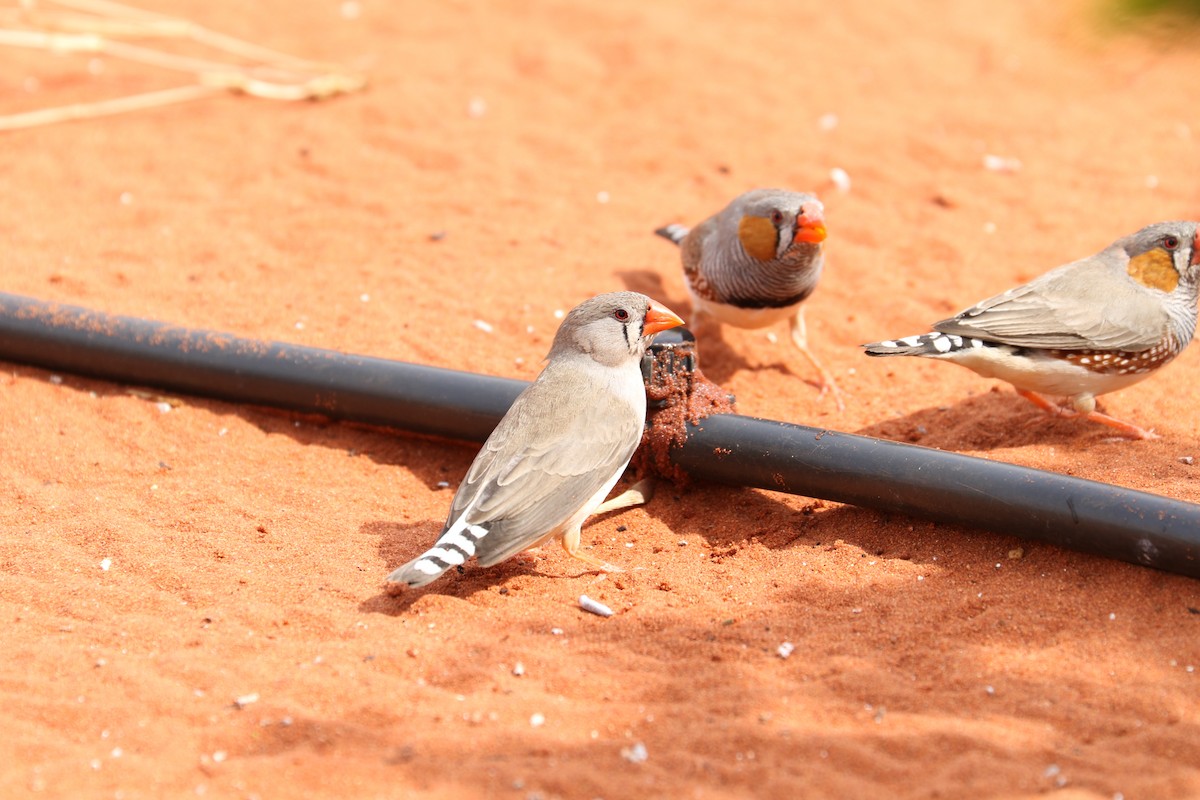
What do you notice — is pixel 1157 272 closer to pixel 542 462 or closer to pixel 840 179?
pixel 840 179

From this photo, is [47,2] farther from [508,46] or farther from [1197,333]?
[1197,333]

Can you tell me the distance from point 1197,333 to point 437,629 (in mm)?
3940

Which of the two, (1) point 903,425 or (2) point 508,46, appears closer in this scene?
(1) point 903,425

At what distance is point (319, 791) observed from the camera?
2.75 meters

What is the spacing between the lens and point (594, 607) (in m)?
3.68

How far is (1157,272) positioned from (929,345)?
1.04 meters

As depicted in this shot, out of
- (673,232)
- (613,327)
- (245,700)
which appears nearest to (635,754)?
(245,700)

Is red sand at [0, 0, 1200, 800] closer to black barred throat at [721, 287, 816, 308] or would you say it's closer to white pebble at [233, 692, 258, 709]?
white pebble at [233, 692, 258, 709]

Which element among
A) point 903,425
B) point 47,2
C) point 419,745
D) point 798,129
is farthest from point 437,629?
point 47,2

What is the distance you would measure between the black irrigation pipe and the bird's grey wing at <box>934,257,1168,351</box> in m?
0.96

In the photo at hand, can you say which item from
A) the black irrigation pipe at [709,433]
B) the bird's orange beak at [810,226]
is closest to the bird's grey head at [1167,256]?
the bird's orange beak at [810,226]

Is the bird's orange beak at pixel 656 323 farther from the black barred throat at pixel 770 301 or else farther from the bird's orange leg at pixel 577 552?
the black barred throat at pixel 770 301

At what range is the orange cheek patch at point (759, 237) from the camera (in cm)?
520

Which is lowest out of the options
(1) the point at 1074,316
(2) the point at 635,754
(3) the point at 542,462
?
(2) the point at 635,754
